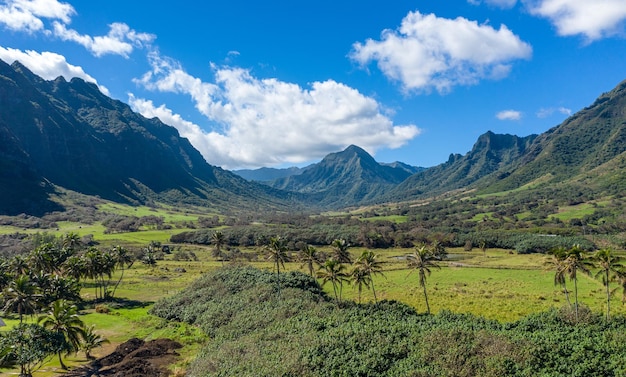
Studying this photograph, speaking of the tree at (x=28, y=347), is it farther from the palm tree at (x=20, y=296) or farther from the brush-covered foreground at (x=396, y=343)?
the brush-covered foreground at (x=396, y=343)

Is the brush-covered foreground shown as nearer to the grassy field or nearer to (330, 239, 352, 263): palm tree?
the grassy field

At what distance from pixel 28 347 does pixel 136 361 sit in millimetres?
12267

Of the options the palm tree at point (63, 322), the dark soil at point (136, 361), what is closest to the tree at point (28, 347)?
the palm tree at point (63, 322)

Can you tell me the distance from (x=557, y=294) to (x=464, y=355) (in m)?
55.2

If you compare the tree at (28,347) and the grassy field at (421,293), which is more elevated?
the tree at (28,347)

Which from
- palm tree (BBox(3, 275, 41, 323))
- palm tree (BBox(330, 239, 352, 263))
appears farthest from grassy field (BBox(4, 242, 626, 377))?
palm tree (BBox(330, 239, 352, 263))

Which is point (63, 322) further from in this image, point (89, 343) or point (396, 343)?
point (396, 343)

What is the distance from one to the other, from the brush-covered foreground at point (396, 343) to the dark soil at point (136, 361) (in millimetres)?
5478

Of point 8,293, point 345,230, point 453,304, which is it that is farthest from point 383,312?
point 345,230

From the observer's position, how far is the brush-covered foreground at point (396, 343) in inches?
1325

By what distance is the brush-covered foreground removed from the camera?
3366 cm

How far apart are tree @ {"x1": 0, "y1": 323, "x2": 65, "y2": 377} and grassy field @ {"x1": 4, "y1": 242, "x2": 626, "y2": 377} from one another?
269 cm

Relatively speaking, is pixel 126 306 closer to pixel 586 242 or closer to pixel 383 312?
pixel 383 312

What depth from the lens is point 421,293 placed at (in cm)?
8275
